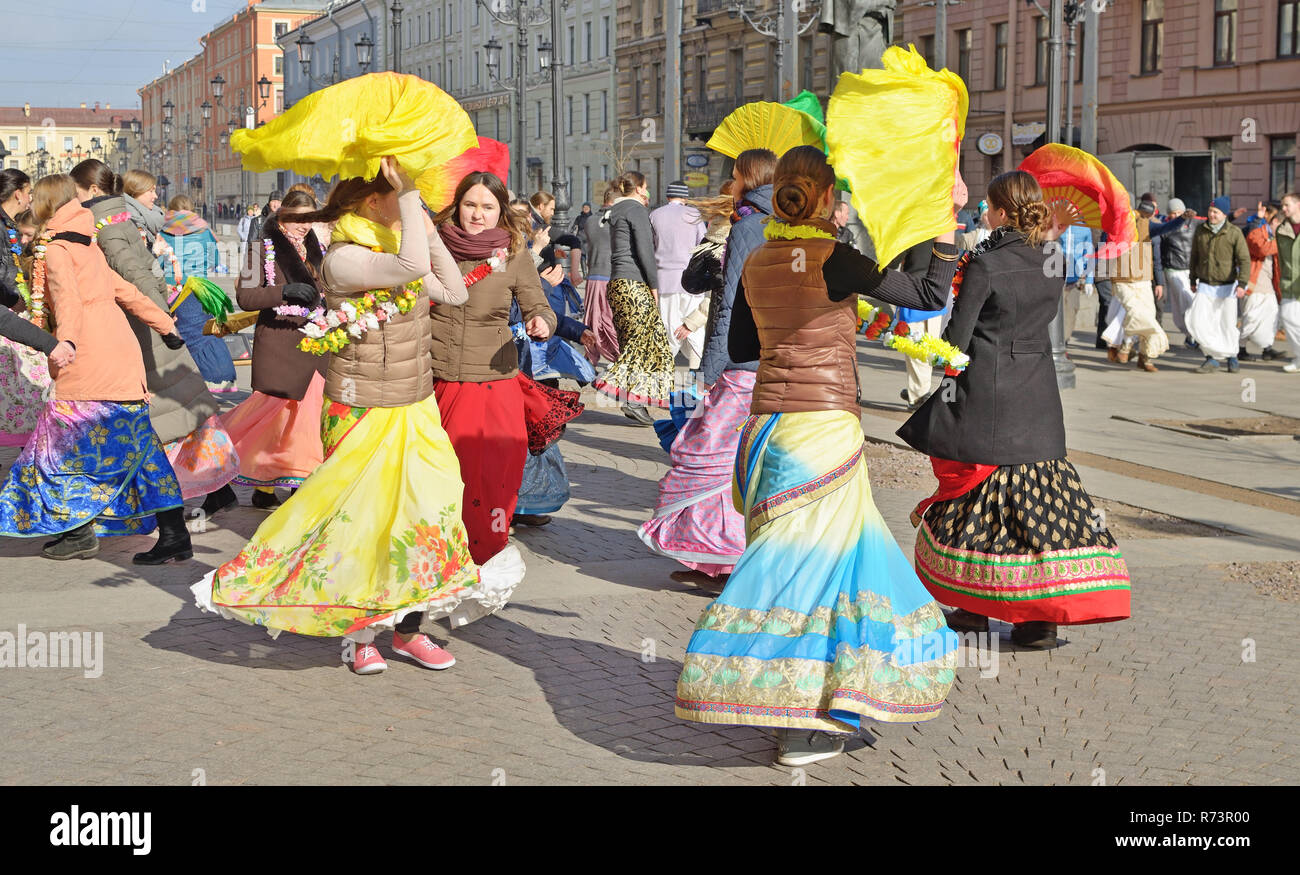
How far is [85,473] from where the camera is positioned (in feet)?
24.4

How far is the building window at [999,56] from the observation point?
4297 centimetres

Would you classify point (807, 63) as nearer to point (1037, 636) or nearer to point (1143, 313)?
point (1143, 313)

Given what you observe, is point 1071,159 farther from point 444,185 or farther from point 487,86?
point 487,86

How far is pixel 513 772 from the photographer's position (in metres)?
4.66

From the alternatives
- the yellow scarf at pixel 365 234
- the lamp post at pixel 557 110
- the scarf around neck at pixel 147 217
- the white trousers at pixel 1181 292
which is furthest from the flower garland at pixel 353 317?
the lamp post at pixel 557 110

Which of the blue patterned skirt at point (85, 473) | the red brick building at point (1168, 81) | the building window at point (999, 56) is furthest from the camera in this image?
the building window at point (999, 56)

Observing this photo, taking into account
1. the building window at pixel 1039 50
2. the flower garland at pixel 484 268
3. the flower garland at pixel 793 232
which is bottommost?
the flower garland at pixel 484 268

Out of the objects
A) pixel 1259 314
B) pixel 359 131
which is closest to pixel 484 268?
pixel 359 131

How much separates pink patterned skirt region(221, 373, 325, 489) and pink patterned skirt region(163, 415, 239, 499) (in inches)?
6.1

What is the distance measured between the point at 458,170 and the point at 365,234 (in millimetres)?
736

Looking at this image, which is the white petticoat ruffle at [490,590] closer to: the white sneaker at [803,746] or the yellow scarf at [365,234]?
the yellow scarf at [365,234]

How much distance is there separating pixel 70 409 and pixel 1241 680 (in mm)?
5379

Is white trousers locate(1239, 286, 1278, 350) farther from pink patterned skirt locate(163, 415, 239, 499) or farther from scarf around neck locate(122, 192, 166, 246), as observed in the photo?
pink patterned skirt locate(163, 415, 239, 499)

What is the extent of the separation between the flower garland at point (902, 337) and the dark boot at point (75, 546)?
174 inches
